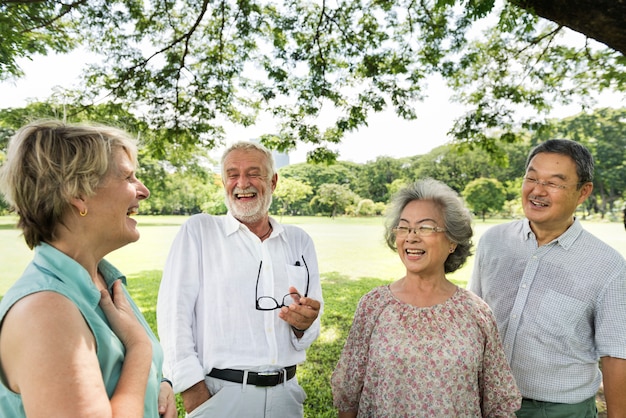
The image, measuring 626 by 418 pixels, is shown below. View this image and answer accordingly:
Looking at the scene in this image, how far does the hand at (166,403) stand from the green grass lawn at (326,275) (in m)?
0.78

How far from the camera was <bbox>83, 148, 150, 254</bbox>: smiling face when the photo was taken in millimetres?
1268

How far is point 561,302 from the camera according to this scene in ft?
7.45

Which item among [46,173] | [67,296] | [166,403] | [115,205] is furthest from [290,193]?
[67,296]

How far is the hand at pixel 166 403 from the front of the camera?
1568 millimetres

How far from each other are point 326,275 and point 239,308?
1317cm

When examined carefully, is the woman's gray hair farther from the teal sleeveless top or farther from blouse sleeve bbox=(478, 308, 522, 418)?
the teal sleeveless top

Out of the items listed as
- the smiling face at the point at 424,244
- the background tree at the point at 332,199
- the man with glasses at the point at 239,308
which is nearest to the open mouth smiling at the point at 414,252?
the smiling face at the point at 424,244

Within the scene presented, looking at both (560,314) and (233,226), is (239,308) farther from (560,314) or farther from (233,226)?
(560,314)

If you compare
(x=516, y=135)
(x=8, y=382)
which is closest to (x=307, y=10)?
(x=516, y=135)

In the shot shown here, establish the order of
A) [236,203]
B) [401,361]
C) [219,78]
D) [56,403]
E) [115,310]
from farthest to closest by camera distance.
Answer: [219,78]
[236,203]
[401,361]
[115,310]
[56,403]

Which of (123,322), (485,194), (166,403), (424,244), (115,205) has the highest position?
(115,205)

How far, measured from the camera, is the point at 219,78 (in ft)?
25.0

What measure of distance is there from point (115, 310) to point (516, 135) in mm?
8144

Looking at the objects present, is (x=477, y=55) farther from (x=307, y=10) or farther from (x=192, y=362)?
(x=192, y=362)
